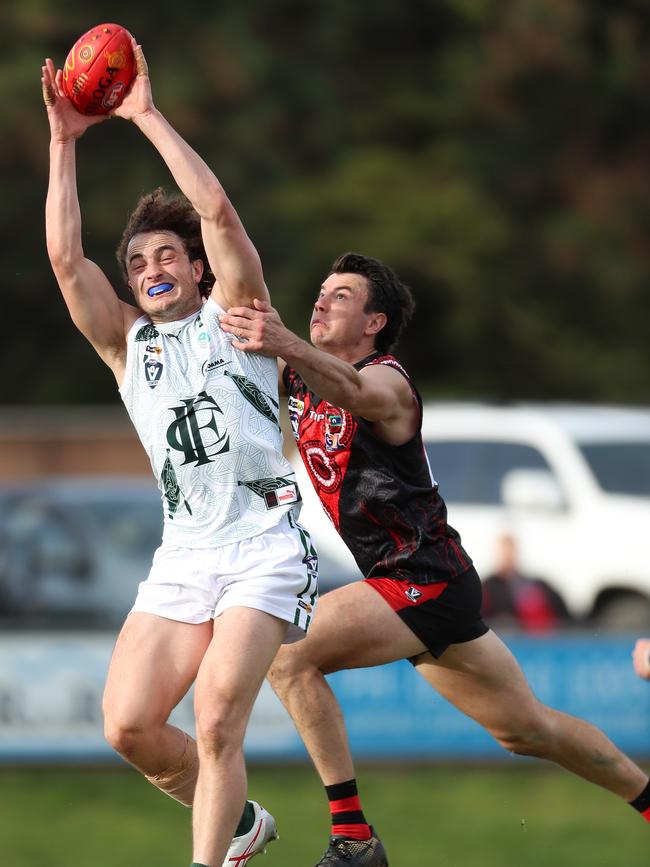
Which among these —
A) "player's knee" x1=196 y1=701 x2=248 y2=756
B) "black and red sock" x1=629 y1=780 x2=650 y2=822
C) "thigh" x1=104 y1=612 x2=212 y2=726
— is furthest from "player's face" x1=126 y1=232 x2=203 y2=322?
"black and red sock" x1=629 y1=780 x2=650 y2=822

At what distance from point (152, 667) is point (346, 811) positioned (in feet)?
3.59

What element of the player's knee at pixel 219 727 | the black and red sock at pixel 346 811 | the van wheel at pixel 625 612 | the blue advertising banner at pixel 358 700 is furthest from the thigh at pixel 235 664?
the van wheel at pixel 625 612

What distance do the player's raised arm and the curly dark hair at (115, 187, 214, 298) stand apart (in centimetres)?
20

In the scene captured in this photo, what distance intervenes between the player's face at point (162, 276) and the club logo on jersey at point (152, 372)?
20 cm

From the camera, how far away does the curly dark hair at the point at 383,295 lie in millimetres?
6195

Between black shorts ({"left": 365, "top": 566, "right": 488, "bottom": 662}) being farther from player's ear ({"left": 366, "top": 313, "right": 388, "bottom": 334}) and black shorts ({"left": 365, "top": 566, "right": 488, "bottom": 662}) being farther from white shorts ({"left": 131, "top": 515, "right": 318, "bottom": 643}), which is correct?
player's ear ({"left": 366, "top": 313, "right": 388, "bottom": 334})

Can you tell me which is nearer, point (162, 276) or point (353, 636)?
point (162, 276)

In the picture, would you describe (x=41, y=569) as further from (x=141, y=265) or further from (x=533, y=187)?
(x=533, y=187)

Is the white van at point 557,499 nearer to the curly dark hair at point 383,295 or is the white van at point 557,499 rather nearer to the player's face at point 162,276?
the curly dark hair at point 383,295

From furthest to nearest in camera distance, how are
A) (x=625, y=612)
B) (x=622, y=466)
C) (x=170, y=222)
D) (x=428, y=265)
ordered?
(x=428, y=265) < (x=622, y=466) < (x=625, y=612) < (x=170, y=222)

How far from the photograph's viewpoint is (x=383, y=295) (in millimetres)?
6203

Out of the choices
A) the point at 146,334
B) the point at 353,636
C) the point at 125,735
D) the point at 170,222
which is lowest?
the point at 125,735

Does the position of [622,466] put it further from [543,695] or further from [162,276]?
[162,276]

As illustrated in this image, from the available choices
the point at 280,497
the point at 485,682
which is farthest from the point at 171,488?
the point at 485,682
